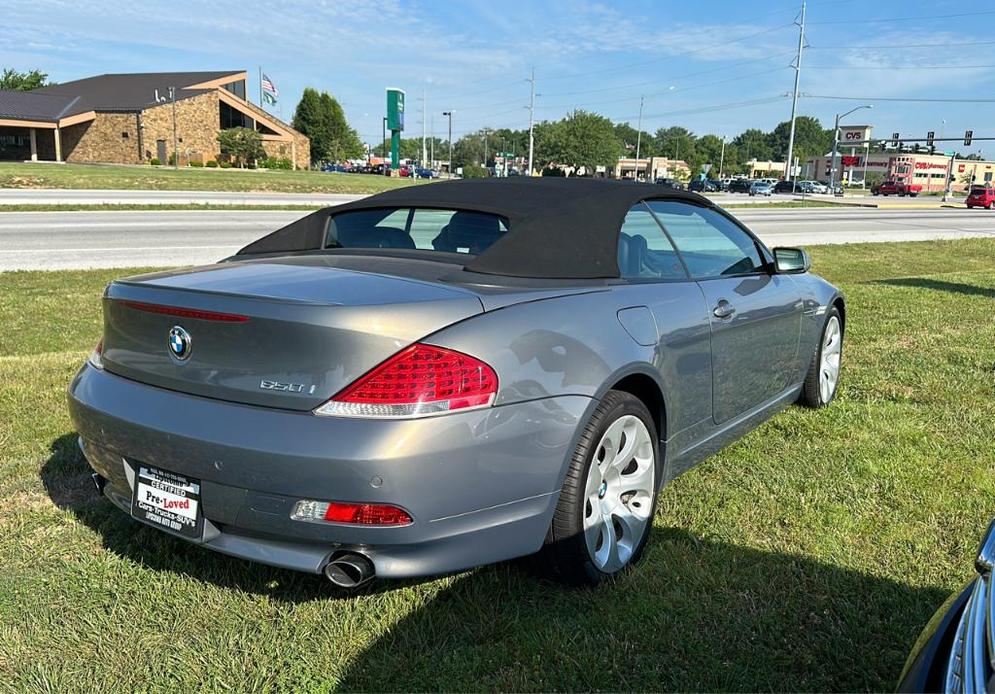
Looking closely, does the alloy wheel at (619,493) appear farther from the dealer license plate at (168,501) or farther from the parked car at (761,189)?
the parked car at (761,189)

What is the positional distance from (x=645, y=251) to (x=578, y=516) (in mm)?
1311

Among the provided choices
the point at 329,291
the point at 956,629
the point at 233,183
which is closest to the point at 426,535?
the point at 329,291

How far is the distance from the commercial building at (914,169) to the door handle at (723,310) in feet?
429

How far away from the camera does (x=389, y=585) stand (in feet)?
9.58

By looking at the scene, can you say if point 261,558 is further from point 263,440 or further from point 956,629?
point 956,629

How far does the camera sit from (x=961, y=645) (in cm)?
145

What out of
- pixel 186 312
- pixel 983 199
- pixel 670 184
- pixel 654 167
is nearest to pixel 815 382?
pixel 186 312

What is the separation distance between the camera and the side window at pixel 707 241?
369 cm

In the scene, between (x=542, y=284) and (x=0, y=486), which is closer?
(x=542, y=284)

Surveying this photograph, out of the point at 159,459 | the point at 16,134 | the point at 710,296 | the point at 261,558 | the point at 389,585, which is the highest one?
the point at 16,134

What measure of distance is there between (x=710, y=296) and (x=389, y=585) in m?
1.87

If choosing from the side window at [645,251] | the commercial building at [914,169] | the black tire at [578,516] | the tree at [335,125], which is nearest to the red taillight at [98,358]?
the black tire at [578,516]

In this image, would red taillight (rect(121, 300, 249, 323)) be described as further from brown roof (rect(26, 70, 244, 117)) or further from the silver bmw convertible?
brown roof (rect(26, 70, 244, 117))

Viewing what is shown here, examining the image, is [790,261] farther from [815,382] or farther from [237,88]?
[237,88]
